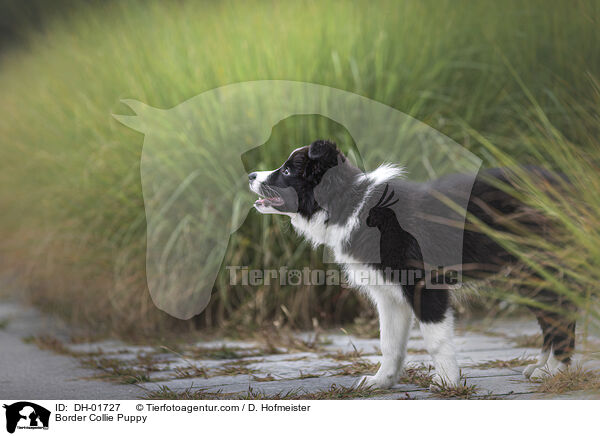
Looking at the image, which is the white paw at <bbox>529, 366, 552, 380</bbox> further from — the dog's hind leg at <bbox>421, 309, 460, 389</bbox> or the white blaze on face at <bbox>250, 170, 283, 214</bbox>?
the white blaze on face at <bbox>250, 170, 283, 214</bbox>

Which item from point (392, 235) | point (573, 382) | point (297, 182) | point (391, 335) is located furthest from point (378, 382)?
point (297, 182)

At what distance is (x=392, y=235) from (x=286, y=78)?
93 cm

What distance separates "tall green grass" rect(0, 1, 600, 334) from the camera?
2314mm

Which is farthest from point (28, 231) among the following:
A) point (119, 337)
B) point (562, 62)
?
point (562, 62)

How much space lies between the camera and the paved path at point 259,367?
1.95 meters

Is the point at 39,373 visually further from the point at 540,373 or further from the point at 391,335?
the point at 540,373

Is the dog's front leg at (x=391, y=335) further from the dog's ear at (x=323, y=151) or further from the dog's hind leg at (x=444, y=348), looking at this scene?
the dog's ear at (x=323, y=151)

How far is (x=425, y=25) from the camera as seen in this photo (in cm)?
264

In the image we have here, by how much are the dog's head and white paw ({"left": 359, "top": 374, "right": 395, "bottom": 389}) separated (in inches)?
23.4

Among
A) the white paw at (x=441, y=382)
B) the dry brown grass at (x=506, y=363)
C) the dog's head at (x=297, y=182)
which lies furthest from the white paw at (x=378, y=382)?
the dog's head at (x=297, y=182)

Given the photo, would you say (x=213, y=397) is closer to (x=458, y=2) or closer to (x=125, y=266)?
(x=125, y=266)

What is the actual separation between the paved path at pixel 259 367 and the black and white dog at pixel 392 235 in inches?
5.4

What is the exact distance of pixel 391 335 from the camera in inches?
76.9

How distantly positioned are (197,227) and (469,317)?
1.33 m
